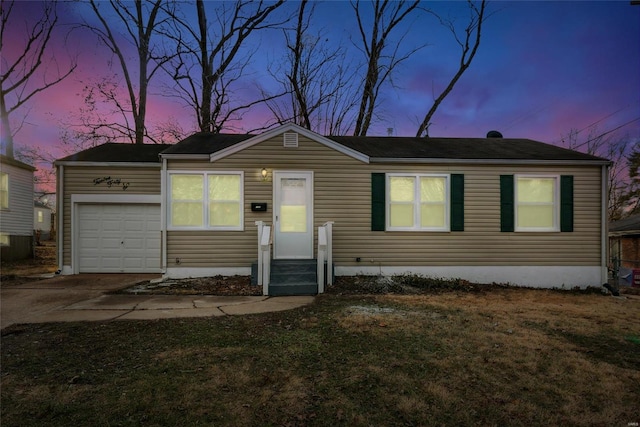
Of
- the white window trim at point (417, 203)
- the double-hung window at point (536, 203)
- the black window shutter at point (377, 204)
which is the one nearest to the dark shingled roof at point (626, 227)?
the double-hung window at point (536, 203)

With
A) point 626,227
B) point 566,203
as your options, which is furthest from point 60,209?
point 626,227

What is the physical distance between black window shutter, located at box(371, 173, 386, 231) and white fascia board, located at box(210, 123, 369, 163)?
2.34 feet

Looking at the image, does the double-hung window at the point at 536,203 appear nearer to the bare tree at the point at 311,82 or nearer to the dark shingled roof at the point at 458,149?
the dark shingled roof at the point at 458,149

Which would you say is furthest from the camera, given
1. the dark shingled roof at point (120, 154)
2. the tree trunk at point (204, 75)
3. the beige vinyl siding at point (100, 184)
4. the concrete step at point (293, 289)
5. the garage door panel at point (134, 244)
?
the tree trunk at point (204, 75)

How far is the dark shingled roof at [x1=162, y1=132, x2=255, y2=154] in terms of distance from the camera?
859 cm

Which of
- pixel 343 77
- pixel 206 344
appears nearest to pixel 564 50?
pixel 343 77

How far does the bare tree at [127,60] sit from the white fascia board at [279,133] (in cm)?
958

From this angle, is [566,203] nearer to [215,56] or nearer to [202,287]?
[202,287]

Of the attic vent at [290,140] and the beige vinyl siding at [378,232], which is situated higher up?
the attic vent at [290,140]

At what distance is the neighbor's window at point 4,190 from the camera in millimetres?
13109

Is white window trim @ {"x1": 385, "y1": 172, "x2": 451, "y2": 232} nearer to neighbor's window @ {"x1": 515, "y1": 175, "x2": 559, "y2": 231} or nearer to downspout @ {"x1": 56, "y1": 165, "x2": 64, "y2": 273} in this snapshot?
neighbor's window @ {"x1": 515, "y1": 175, "x2": 559, "y2": 231}

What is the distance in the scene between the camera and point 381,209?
8.61m

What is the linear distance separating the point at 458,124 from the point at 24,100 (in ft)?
79.7

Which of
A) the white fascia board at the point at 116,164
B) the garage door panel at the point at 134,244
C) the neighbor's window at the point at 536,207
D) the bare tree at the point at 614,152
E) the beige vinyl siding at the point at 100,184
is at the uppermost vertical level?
the bare tree at the point at 614,152
